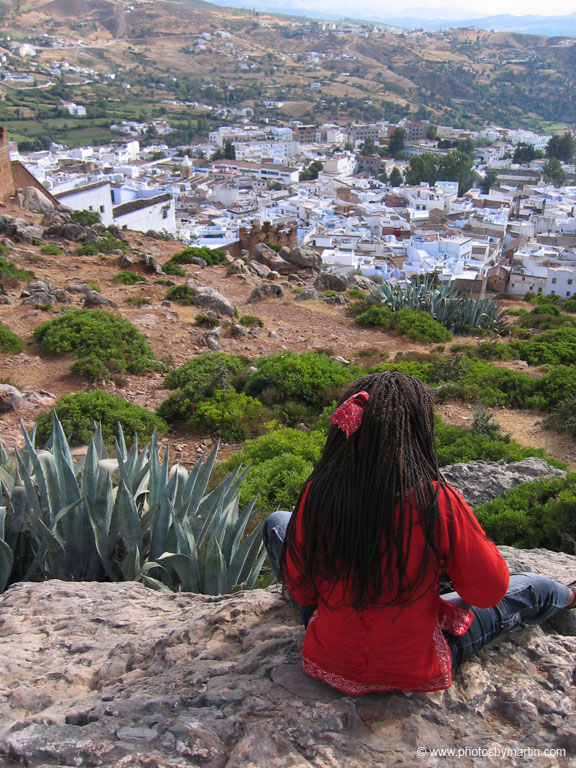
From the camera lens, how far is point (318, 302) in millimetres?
13234

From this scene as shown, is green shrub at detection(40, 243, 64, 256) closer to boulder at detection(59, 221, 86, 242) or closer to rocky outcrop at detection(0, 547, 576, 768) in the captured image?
boulder at detection(59, 221, 86, 242)

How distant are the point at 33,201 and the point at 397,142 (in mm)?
65753

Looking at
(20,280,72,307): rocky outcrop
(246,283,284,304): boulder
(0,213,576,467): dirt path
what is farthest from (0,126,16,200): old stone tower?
(246,283,284,304): boulder

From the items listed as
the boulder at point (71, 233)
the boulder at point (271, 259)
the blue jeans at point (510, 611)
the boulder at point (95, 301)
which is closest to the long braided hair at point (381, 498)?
the blue jeans at point (510, 611)

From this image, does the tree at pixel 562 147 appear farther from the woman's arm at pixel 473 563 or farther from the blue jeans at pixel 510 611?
the woman's arm at pixel 473 563

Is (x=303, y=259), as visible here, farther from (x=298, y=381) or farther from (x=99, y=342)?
(x=298, y=381)

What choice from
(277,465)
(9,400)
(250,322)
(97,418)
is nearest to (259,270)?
(250,322)

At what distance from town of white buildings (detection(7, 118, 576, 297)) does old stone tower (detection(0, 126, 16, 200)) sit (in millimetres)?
5560

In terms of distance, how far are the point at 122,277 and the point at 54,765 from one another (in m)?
11.3

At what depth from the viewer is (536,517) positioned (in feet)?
12.0

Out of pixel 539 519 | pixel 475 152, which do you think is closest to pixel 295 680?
pixel 539 519

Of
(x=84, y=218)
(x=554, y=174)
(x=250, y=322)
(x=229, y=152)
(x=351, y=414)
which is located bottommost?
(x=554, y=174)

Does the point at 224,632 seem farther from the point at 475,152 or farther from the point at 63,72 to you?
the point at 63,72

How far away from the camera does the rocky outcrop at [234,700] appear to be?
152 centimetres
